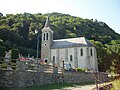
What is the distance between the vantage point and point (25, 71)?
17672 millimetres

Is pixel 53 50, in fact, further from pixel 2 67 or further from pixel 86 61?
pixel 2 67

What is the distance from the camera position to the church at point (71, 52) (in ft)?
174

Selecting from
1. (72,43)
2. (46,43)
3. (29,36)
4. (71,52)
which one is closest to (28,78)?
(71,52)

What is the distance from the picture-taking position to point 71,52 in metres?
55.6

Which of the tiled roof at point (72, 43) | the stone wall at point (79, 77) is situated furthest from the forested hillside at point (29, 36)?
the stone wall at point (79, 77)

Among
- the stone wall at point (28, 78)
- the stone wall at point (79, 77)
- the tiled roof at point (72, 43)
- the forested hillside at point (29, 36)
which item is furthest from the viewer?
the forested hillside at point (29, 36)

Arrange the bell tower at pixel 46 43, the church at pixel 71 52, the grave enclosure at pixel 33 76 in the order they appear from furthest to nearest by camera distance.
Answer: the bell tower at pixel 46 43
the church at pixel 71 52
the grave enclosure at pixel 33 76

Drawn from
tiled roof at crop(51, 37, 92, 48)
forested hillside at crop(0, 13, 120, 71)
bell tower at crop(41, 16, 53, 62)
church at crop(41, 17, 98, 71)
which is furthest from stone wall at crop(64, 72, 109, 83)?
bell tower at crop(41, 16, 53, 62)

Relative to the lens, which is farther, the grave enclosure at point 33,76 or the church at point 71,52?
the church at point 71,52

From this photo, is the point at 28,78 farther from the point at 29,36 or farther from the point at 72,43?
the point at 29,36

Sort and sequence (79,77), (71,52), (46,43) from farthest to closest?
(46,43), (71,52), (79,77)

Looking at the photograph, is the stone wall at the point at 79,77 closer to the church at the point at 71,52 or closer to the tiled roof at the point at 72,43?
the church at the point at 71,52

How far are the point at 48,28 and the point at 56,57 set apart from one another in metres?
9.18

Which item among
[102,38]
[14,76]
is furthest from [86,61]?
[102,38]
